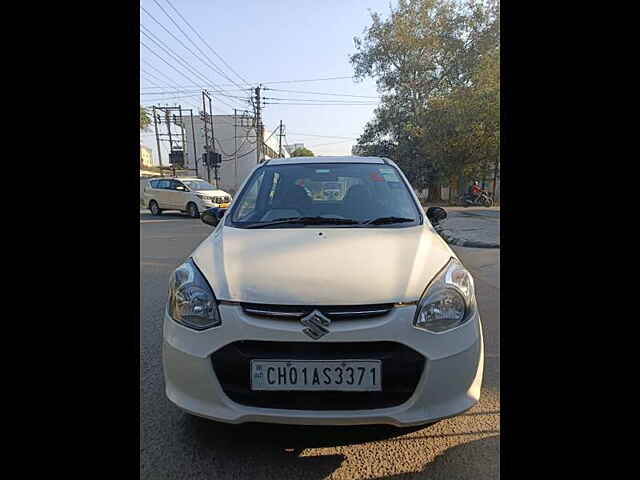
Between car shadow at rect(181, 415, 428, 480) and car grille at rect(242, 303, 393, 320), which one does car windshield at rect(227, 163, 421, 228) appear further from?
car shadow at rect(181, 415, 428, 480)

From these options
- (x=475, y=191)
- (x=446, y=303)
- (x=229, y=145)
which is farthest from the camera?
(x=229, y=145)

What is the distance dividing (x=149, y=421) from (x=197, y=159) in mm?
37600

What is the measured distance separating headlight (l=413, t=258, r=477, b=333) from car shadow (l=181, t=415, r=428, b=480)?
53 cm

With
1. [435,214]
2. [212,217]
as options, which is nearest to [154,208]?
[212,217]

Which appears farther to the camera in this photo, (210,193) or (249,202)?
(210,193)

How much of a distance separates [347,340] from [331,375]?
156 mm

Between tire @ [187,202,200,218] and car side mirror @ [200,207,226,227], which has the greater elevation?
tire @ [187,202,200,218]

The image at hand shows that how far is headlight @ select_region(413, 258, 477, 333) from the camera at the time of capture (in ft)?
5.51

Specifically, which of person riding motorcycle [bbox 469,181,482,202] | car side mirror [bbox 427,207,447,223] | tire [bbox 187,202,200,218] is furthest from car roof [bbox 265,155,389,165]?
person riding motorcycle [bbox 469,181,482,202]

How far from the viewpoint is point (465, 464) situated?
5.85 feet

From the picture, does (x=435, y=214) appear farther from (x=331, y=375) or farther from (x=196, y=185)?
(x=196, y=185)
